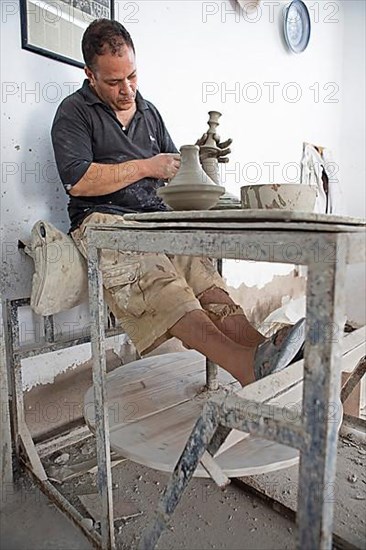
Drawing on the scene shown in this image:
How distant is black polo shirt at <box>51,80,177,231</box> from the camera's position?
1.23 meters

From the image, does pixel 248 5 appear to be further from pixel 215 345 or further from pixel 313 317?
pixel 313 317

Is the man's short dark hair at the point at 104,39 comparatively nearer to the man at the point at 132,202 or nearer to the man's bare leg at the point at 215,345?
the man at the point at 132,202

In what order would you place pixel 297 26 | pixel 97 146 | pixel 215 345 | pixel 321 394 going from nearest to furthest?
pixel 321 394 → pixel 215 345 → pixel 97 146 → pixel 297 26

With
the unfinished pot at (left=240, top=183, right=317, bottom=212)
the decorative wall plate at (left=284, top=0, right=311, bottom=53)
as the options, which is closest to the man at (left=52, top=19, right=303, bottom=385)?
the unfinished pot at (left=240, top=183, right=317, bottom=212)

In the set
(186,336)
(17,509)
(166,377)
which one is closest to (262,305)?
(166,377)

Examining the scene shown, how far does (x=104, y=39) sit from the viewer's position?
126 cm

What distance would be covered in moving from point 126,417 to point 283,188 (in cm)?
67

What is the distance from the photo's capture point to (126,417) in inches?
40.4

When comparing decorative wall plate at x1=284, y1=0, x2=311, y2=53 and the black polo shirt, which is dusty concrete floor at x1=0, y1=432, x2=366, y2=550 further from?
decorative wall plate at x1=284, y1=0, x2=311, y2=53

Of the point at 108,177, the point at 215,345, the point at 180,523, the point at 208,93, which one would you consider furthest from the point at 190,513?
the point at 208,93

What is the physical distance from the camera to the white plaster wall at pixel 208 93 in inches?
52.4

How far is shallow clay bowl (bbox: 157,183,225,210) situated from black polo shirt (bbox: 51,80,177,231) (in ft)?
1.74

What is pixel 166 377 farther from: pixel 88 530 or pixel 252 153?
pixel 252 153

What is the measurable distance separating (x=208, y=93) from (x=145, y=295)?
1.35 m
